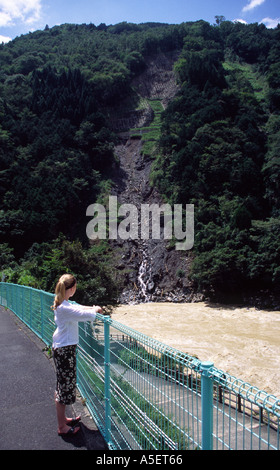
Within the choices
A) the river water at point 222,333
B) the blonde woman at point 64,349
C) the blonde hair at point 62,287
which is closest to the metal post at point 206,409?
the blonde woman at point 64,349

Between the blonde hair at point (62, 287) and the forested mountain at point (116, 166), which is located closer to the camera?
the blonde hair at point (62, 287)

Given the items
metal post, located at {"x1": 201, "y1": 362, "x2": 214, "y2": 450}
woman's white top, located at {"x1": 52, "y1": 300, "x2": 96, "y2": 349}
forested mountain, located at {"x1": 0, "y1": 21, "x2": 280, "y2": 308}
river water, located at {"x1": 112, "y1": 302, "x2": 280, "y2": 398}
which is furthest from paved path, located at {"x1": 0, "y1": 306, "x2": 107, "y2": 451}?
forested mountain, located at {"x1": 0, "y1": 21, "x2": 280, "y2": 308}

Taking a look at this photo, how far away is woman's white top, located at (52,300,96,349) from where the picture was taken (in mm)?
3521

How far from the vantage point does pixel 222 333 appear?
1527 cm

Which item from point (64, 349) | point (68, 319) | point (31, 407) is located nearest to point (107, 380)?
point (64, 349)

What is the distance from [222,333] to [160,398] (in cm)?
1351

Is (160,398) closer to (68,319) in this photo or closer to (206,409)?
(206,409)

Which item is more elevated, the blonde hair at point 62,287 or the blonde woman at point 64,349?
the blonde hair at point 62,287

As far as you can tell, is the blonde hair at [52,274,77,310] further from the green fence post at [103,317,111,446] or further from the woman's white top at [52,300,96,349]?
the green fence post at [103,317,111,446]

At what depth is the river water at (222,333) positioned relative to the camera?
10.5 metres

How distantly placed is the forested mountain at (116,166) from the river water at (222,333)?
2.20 meters

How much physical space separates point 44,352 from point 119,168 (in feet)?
119

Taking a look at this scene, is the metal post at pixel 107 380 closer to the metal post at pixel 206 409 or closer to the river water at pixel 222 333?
the metal post at pixel 206 409

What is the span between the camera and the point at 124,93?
5497cm
